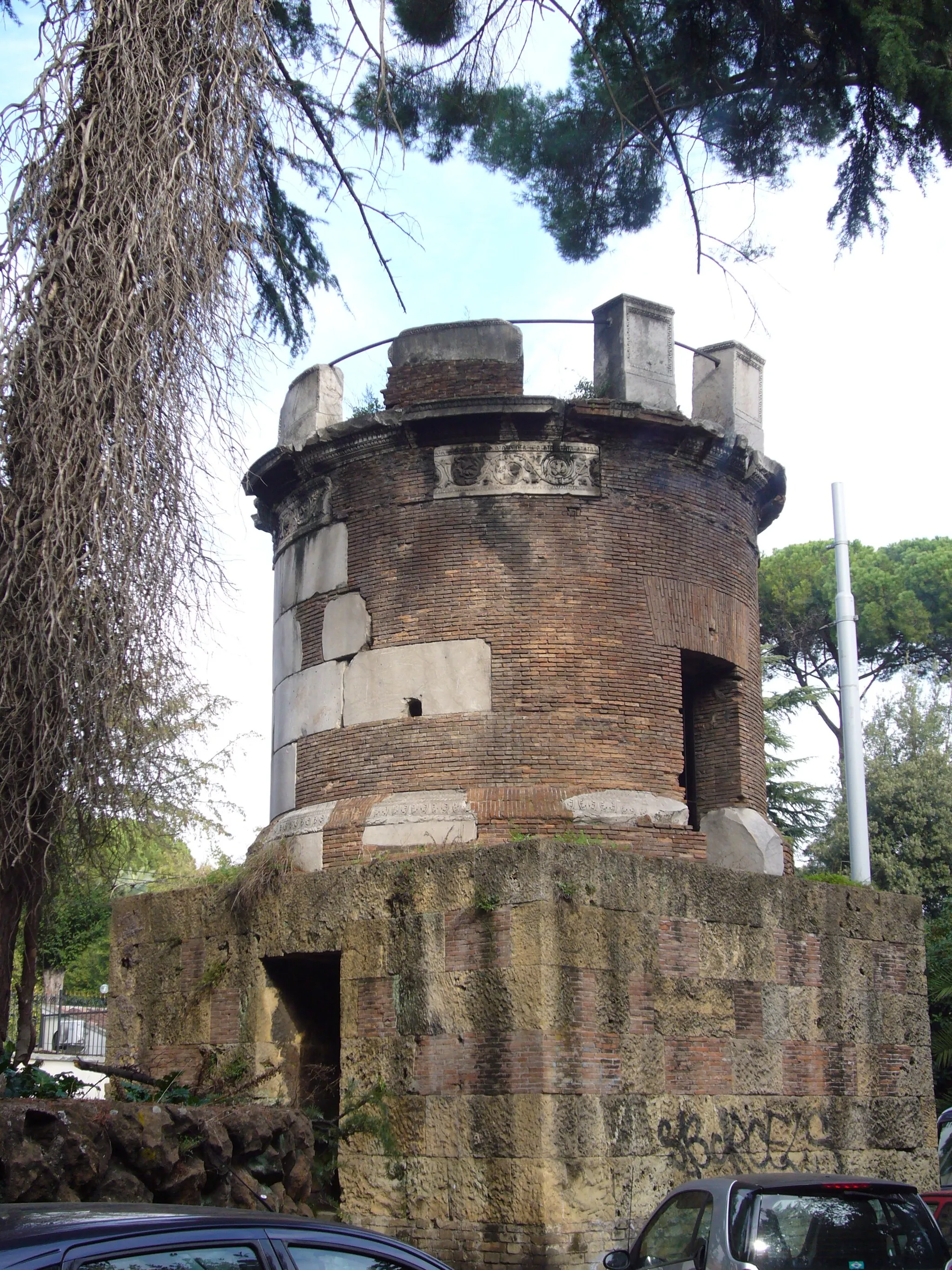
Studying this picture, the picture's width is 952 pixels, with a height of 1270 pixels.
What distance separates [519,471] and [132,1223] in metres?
8.53

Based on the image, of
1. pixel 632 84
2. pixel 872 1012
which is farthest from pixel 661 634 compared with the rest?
pixel 632 84

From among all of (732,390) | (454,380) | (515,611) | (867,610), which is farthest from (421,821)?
(867,610)

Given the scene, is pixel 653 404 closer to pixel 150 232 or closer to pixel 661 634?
pixel 661 634

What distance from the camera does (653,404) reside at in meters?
11.7

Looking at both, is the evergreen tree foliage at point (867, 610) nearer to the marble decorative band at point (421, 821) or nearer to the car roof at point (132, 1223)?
the marble decorative band at point (421, 821)

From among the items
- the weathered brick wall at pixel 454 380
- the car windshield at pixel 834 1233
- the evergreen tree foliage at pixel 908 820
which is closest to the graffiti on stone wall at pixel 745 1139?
the car windshield at pixel 834 1233

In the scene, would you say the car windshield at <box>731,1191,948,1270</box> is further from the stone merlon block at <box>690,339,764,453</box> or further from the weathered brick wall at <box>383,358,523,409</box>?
the stone merlon block at <box>690,339,764,453</box>

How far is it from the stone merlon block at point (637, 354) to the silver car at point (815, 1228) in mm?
6877

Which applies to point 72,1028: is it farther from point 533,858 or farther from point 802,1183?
point 802,1183

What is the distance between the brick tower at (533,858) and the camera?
369 inches

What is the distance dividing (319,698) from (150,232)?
626 centimetres

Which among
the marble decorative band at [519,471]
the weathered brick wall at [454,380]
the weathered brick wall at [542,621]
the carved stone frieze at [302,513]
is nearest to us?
the weathered brick wall at [542,621]

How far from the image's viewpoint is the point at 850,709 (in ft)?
58.4

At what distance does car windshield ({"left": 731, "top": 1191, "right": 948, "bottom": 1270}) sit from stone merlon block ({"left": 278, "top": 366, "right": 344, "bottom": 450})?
25.4 feet
